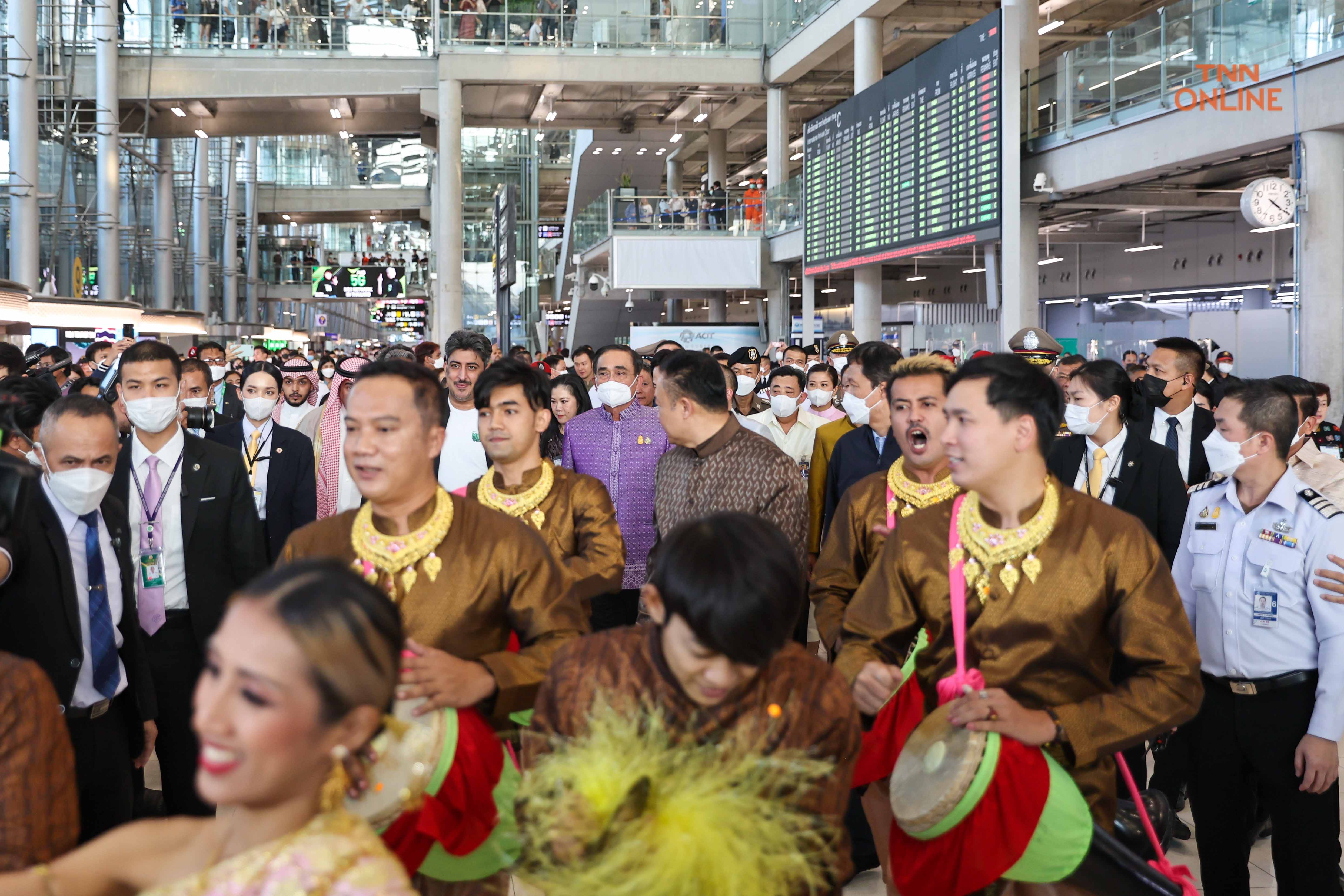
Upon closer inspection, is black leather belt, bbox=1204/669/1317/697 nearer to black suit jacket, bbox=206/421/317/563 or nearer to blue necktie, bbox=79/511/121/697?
blue necktie, bbox=79/511/121/697

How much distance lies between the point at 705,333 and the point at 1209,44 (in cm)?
972

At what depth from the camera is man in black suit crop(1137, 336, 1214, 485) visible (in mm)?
5867

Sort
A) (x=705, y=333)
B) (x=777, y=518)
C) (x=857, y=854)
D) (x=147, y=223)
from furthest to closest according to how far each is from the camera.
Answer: (x=147, y=223) → (x=705, y=333) → (x=857, y=854) → (x=777, y=518)

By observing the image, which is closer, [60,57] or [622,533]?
[622,533]

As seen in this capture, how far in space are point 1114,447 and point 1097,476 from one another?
0.13 meters

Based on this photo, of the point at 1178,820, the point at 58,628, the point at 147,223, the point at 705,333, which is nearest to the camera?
the point at 58,628

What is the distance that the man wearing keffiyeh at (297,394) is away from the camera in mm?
8211

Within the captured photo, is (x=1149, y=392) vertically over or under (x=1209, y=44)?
under

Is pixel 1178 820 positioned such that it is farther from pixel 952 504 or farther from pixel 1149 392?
pixel 952 504

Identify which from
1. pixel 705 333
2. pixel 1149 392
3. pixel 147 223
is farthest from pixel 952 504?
pixel 147 223

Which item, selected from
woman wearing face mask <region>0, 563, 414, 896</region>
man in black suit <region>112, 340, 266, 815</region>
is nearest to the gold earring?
woman wearing face mask <region>0, 563, 414, 896</region>

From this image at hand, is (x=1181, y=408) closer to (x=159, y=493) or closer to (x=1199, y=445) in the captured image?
(x=1199, y=445)

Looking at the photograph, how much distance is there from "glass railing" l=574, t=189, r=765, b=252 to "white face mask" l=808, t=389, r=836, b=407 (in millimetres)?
14310

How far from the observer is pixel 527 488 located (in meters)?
4.03
